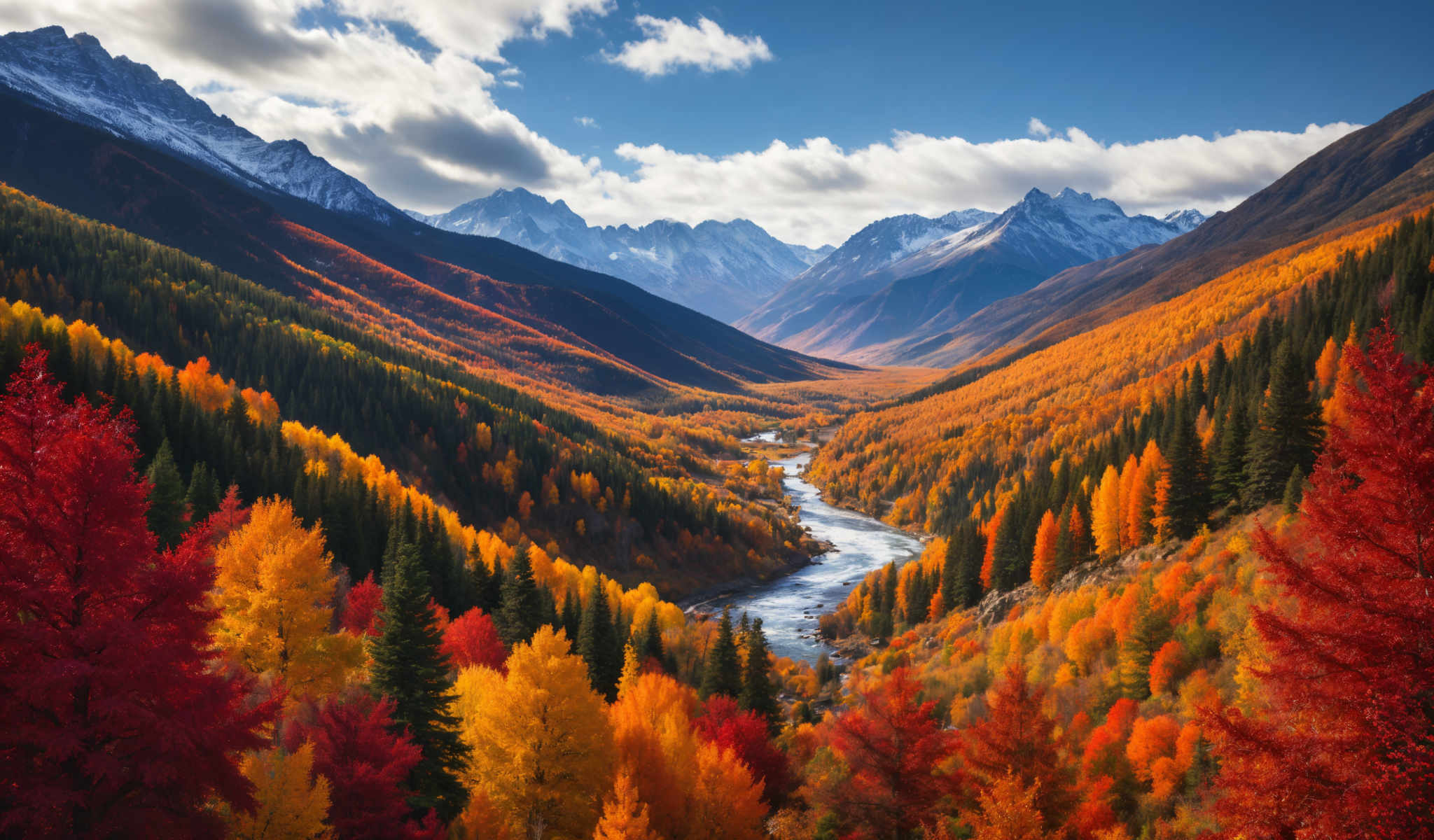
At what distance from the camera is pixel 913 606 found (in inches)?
4028

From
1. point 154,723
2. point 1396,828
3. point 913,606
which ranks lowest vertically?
point 913,606

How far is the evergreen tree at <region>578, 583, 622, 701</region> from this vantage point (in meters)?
59.5

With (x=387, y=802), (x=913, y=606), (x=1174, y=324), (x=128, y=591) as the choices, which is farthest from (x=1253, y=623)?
(x=1174, y=324)

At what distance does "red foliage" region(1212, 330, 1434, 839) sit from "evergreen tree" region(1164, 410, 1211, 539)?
60.1 meters

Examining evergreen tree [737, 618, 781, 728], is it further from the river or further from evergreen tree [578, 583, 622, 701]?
the river

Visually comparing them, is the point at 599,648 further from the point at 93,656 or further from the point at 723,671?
the point at 93,656

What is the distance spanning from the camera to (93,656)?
14367 mm

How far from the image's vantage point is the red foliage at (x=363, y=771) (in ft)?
81.7

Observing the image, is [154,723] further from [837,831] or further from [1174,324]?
[1174,324]

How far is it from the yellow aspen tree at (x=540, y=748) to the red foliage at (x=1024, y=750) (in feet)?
58.4

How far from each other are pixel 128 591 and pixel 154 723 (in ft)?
9.78

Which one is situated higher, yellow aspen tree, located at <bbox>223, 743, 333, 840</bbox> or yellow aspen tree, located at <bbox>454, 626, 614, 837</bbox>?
yellow aspen tree, located at <bbox>223, 743, 333, 840</bbox>

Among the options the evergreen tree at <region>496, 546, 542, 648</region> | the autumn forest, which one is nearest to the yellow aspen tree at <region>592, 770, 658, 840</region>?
the autumn forest

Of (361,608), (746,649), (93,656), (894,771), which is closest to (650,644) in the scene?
(746,649)
